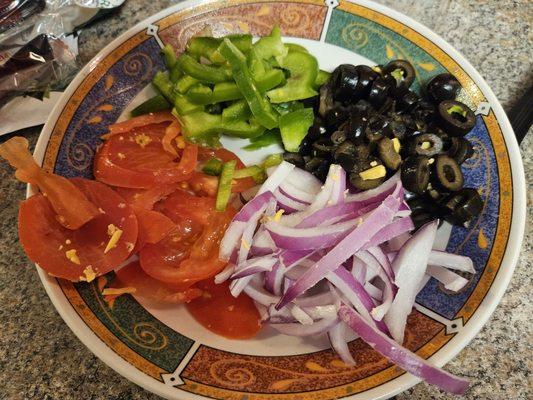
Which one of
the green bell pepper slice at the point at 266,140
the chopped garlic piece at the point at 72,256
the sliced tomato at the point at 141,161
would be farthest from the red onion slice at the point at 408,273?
the chopped garlic piece at the point at 72,256

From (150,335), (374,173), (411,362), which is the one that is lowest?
(150,335)

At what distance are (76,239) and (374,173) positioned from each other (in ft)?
2.71

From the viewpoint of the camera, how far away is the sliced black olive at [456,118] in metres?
1.47

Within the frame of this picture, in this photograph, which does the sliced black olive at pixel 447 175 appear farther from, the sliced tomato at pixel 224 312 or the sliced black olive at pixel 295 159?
the sliced tomato at pixel 224 312

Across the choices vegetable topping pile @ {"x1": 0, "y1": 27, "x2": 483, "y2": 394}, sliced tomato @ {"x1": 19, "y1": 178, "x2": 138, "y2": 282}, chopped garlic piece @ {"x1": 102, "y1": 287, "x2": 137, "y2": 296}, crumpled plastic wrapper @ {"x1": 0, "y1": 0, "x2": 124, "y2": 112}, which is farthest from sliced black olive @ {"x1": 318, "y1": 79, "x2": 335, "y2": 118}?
crumpled plastic wrapper @ {"x1": 0, "y1": 0, "x2": 124, "y2": 112}

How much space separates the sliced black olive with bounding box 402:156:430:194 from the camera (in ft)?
4.63

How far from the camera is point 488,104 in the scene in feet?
5.07

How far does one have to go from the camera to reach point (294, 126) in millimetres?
1590

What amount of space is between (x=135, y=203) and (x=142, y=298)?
0.87 ft

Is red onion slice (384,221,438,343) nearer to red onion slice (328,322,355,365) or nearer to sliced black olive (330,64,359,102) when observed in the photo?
red onion slice (328,322,355,365)

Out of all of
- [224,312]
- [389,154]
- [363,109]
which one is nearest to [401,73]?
[363,109]

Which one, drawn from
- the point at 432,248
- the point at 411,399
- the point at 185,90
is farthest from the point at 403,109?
the point at 411,399

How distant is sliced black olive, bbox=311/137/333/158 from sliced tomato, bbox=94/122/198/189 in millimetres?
368

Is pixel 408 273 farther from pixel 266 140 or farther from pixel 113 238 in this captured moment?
pixel 113 238
